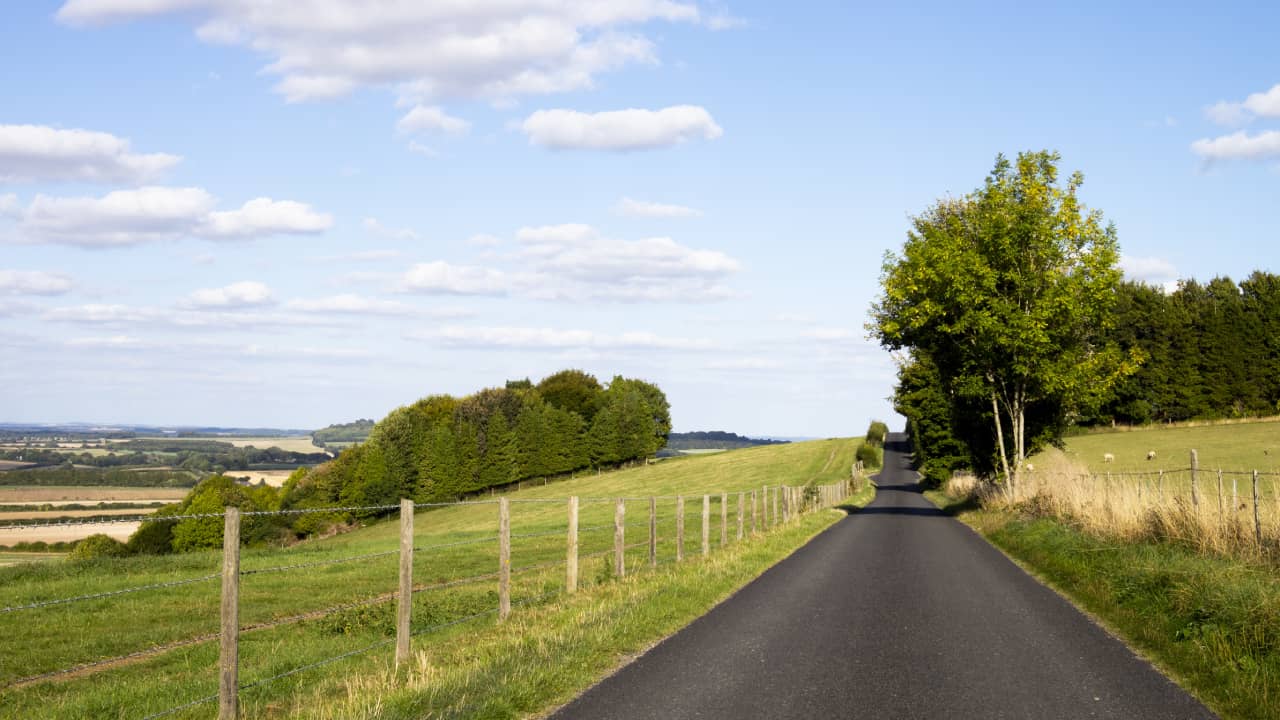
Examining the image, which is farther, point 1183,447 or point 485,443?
point 485,443

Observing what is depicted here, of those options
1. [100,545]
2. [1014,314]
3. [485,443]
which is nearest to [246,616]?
[1014,314]

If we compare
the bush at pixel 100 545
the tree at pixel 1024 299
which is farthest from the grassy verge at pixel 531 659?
the bush at pixel 100 545

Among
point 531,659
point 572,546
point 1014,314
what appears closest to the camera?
point 531,659

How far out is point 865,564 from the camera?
19969 mm

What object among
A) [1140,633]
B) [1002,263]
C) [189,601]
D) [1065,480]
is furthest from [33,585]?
[1002,263]

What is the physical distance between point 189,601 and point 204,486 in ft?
267

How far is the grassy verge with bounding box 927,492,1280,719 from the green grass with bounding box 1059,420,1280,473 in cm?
3830

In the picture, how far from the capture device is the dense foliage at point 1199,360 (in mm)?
93938

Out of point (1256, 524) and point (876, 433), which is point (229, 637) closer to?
point (1256, 524)

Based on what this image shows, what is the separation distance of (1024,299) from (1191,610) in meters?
29.9

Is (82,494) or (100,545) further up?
(82,494)

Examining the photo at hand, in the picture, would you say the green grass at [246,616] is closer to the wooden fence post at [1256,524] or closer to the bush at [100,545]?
the wooden fence post at [1256,524]

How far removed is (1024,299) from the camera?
39.2 metres

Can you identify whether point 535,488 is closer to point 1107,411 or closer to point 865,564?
point 1107,411
